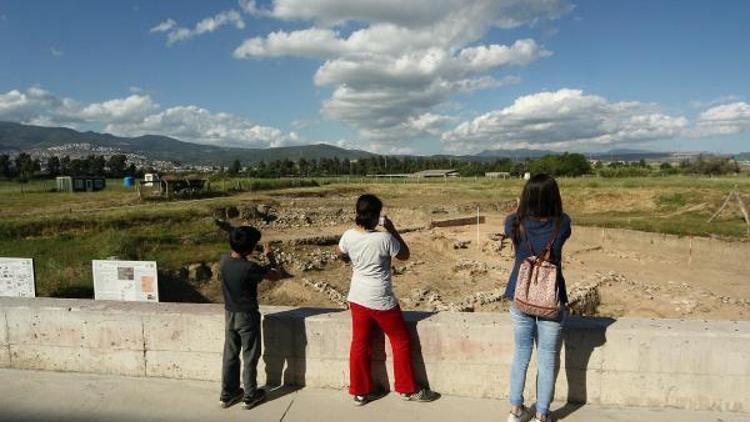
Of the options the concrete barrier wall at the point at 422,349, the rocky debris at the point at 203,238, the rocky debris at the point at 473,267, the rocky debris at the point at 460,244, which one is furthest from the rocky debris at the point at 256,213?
the concrete barrier wall at the point at 422,349

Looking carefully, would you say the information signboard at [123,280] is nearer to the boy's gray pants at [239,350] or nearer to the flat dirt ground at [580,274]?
the boy's gray pants at [239,350]

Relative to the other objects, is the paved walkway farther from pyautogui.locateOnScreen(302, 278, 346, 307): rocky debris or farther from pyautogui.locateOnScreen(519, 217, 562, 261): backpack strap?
pyautogui.locateOnScreen(302, 278, 346, 307): rocky debris

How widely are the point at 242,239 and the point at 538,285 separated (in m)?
2.04

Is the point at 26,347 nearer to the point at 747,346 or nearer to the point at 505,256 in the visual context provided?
the point at 747,346

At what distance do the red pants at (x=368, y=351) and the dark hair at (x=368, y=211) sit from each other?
59cm

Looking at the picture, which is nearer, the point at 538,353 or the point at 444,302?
the point at 538,353

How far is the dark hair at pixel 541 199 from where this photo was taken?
3074 mm

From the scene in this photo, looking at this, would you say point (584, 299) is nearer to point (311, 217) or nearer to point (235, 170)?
point (311, 217)

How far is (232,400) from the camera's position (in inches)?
144

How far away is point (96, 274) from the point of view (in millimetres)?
6965

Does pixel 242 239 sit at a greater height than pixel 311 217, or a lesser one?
greater

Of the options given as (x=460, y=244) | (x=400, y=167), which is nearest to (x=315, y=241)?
(x=460, y=244)

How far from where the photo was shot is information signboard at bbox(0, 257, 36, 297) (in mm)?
6770

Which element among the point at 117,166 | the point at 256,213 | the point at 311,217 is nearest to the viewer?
the point at 256,213
